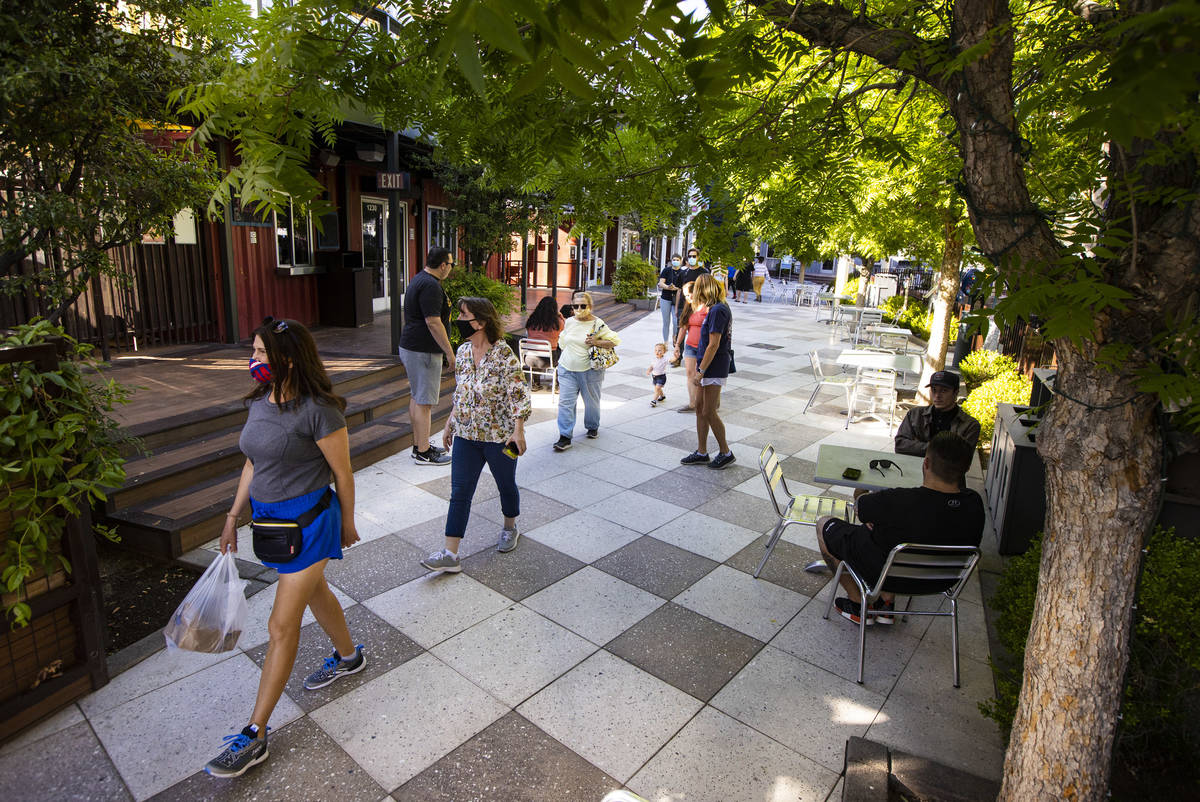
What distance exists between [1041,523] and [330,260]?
11.5m

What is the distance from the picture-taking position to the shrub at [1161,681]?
3.04 metres

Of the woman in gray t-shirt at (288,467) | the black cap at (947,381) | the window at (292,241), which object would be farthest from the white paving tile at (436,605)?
the window at (292,241)

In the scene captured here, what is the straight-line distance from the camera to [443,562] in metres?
4.77

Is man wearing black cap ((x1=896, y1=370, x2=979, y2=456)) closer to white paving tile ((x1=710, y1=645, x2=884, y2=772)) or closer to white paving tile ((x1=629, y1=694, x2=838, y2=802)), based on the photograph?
white paving tile ((x1=710, y1=645, x2=884, y2=772))

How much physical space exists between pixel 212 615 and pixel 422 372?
154 inches

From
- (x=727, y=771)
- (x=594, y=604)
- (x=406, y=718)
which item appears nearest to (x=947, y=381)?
(x=594, y=604)

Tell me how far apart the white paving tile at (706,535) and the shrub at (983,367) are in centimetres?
662

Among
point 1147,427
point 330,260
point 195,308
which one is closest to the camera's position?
point 1147,427

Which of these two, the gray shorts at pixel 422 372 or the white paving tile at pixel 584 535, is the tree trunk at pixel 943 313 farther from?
the gray shorts at pixel 422 372

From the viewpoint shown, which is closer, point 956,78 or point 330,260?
point 956,78

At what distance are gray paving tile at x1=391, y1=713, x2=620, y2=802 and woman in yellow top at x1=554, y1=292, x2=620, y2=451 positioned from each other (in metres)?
4.51

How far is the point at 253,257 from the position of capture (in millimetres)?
10750

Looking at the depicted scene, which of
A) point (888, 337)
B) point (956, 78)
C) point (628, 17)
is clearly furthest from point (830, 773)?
point (888, 337)

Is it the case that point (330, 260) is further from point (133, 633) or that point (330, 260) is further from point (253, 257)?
point (133, 633)
